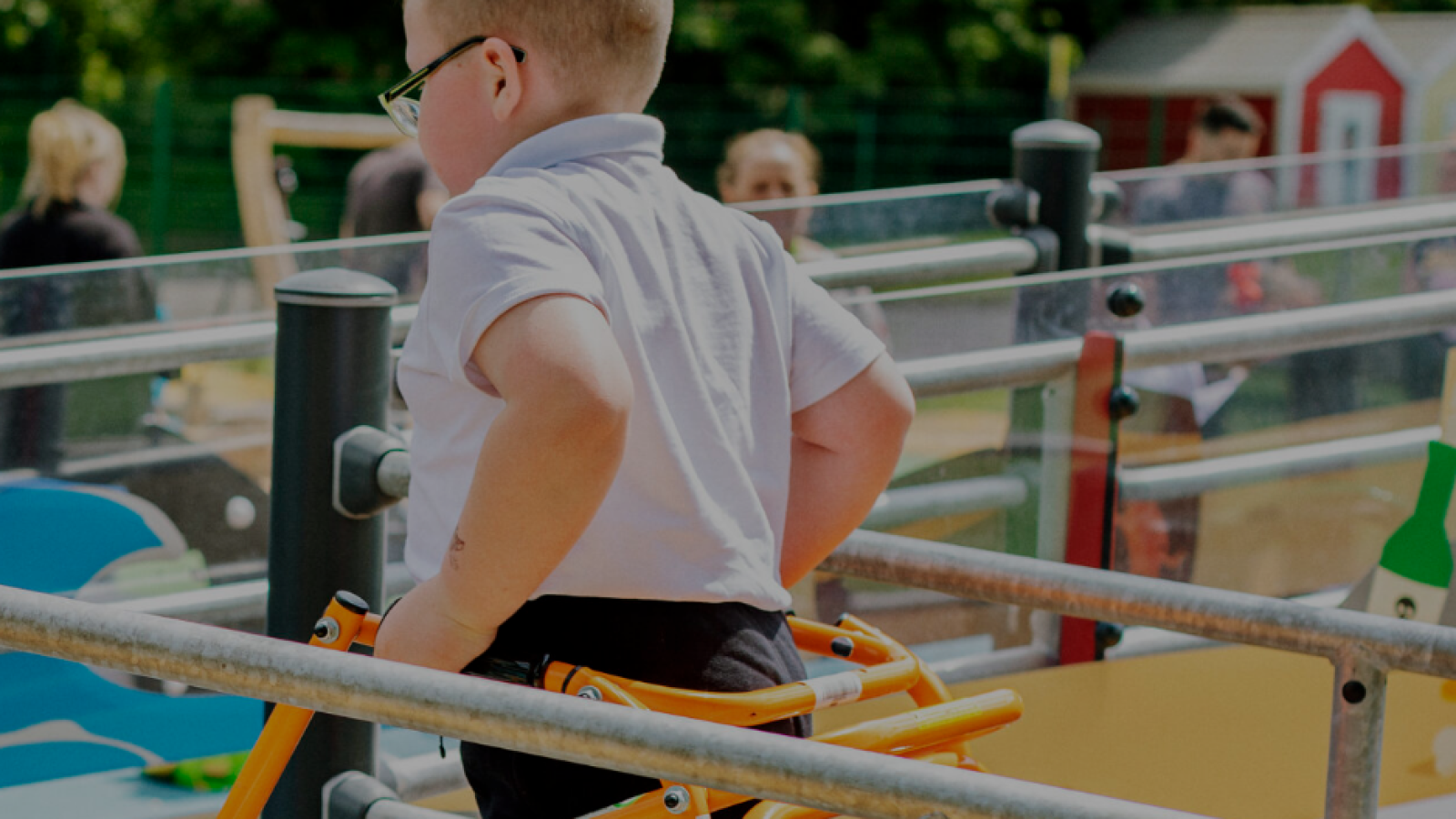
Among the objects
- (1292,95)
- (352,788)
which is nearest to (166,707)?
(352,788)

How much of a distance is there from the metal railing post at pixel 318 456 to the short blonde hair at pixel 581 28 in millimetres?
546

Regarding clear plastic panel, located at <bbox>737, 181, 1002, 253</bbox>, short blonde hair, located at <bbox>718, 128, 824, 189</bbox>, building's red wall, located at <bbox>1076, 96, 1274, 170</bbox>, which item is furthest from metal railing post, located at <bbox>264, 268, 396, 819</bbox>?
building's red wall, located at <bbox>1076, 96, 1274, 170</bbox>

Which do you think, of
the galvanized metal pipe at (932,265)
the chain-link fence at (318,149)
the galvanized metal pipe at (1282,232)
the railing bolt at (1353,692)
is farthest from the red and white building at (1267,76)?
the railing bolt at (1353,692)

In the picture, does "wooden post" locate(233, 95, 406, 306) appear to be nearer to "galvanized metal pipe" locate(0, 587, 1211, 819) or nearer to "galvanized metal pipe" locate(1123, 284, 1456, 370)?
"galvanized metal pipe" locate(1123, 284, 1456, 370)

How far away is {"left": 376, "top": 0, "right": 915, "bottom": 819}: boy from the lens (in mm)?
1390

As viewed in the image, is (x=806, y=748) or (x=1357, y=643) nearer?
(x=806, y=748)

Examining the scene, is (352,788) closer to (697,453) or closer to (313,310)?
(313,310)

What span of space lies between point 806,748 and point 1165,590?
673 millimetres

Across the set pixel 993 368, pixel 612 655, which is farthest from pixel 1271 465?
pixel 612 655

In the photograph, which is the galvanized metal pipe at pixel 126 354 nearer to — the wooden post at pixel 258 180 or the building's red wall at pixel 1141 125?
the wooden post at pixel 258 180

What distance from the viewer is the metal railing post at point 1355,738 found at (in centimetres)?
166

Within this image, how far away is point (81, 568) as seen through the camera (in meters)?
2.51

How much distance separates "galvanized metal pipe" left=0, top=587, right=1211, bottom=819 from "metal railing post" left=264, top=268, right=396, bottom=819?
0.63 meters

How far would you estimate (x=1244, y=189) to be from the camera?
207 inches
